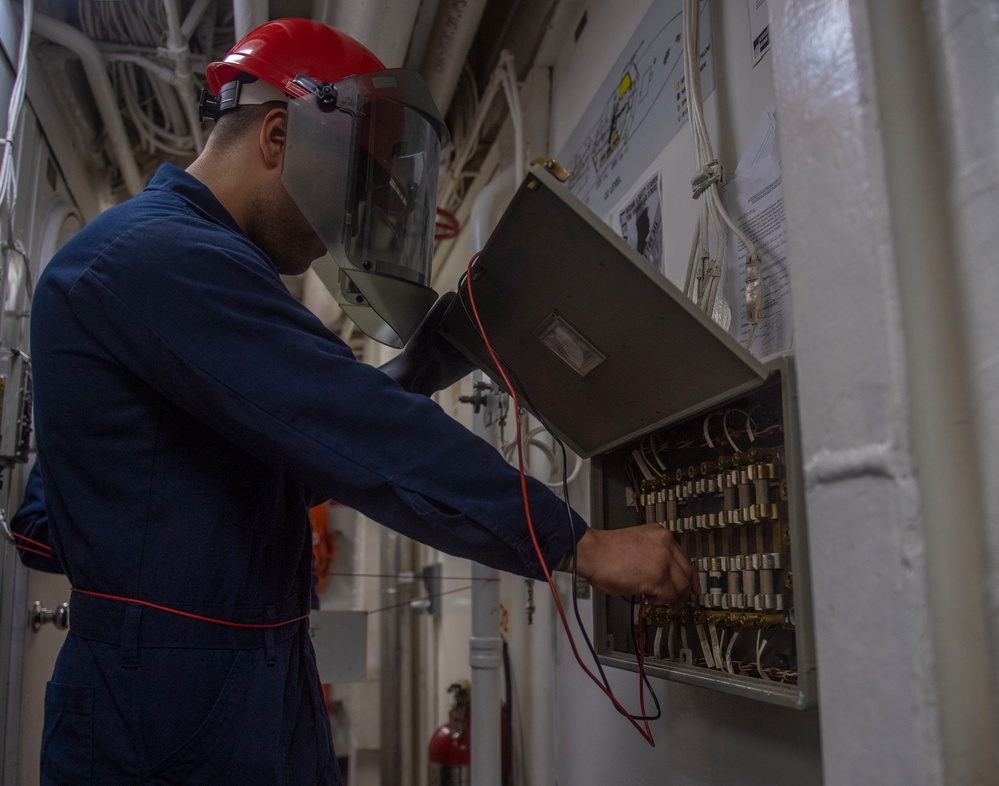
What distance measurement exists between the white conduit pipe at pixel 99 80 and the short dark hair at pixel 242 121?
133 centimetres

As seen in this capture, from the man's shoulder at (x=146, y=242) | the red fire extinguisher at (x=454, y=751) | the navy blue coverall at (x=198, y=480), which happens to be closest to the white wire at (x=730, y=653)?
the navy blue coverall at (x=198, y=480)

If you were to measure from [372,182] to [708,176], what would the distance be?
513 mm

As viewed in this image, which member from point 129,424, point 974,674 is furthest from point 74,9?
point 974,674

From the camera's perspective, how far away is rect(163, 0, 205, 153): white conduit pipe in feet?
6.48

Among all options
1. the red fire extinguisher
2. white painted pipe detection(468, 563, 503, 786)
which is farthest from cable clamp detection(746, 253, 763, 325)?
the red fire extinguisher

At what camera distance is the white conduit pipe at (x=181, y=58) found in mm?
1976

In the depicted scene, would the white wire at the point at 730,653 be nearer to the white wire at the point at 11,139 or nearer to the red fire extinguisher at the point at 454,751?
the white wire at the point at 11,139

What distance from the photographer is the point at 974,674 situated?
500 millimetres

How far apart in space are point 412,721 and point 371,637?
496mm

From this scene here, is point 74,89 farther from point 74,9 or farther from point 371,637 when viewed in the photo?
point 371,637

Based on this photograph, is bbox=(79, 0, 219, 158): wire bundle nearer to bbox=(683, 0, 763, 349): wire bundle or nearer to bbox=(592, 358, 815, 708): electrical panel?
bbox=(683, 0, 763, 349): wire bundle

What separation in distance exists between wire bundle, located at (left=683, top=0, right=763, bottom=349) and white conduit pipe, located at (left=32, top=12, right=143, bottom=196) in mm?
1801

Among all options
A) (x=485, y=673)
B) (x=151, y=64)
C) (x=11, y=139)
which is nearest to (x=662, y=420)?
(x=485, y=673)

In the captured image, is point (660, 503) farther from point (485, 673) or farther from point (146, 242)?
point (485, 673)
